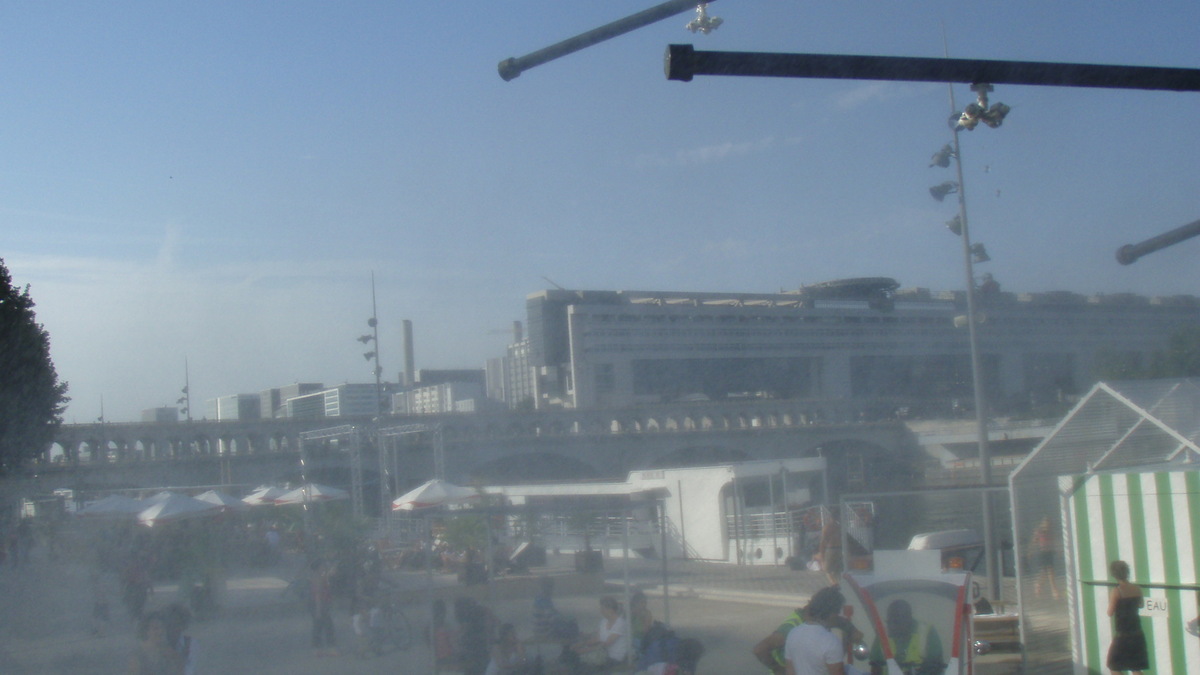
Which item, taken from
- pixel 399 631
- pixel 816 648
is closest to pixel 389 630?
pixel 399 631

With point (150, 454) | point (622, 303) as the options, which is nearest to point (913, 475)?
point (622, 303)

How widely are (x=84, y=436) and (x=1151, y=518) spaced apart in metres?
33.5

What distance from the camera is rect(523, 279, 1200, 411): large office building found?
83.4 ft

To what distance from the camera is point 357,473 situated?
23.2 metres

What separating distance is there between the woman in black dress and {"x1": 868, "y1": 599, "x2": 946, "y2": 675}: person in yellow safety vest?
1154 mm

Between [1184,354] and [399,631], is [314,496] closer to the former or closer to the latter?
[399,631]

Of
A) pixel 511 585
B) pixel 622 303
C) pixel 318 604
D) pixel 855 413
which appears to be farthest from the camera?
pixel 622 303

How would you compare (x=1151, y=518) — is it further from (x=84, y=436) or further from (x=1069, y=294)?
(x=84, y=436)

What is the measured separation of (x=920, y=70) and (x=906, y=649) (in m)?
3.85

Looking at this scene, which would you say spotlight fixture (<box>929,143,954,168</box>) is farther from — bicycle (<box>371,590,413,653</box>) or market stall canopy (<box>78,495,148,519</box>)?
market stall canopy (<box>78,495,148,519</box>)

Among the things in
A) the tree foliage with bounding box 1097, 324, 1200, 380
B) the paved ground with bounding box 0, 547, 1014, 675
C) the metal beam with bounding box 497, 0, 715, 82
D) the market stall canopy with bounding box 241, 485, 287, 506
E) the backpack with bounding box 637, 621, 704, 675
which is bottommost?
the paved ground with bounding box 0, 547, 1014, 675

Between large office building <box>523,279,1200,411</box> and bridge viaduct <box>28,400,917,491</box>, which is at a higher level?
large office building <box>523,279,1200,411</box>

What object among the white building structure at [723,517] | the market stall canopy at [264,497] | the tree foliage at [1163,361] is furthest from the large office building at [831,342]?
the market stall canopy at [264,497]

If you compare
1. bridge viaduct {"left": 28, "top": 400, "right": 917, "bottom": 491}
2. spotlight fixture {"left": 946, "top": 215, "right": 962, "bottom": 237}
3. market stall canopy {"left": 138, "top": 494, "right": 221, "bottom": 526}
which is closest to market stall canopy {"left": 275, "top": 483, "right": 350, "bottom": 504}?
market stall canopy {"left": 138, "top": 494, "right": 221, "bottom": 526}
